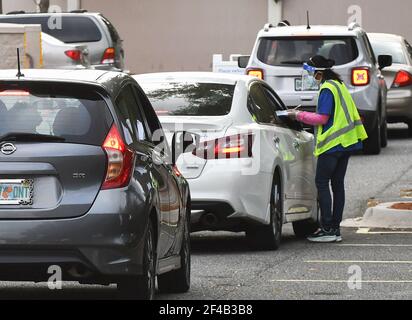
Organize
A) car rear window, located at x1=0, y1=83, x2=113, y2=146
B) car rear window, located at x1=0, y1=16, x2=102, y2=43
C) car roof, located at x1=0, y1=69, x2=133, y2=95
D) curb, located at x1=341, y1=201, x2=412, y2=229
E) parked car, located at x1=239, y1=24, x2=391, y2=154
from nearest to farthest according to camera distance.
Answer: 1. car rear window, located at x1=0, y1=83, x2=113, y2=146
2. car roof, located at x1=0, y1=69, x2=133, y2=95
3. curb, located at x1=341, y1=201, x2=412, y2=229
4. parked car, located at x1=239, y1=24, x2=391, y2=154
5. car rear window, located at x1=0, y1=16, x2=102, y2=43

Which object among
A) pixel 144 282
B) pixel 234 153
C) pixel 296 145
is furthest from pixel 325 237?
pixel 144 282

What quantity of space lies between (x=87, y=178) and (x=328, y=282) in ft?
9.91

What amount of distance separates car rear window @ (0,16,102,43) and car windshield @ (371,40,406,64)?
5045 mm

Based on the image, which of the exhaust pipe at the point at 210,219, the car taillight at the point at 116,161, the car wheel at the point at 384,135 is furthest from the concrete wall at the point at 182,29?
the car taillight at the point at 116,161

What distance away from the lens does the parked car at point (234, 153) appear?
488 inches

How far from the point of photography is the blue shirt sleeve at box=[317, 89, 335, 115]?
1380 cm

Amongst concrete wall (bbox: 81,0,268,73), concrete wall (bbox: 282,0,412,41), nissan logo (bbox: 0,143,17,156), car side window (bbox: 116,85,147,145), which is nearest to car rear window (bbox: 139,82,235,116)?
car side window (bbox: 116,85,147,145)

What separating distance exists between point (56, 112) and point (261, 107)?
198 inches

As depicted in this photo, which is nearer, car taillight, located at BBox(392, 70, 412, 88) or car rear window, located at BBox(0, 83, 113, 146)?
car rear window, located at BBox(0, 83, 113, 146)

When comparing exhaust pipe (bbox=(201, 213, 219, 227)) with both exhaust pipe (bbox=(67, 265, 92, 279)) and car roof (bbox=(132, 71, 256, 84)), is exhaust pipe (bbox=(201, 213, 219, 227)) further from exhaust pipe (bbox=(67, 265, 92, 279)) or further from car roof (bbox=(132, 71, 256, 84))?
exhaust pipe (bbox=(67, 265, 92, 279))

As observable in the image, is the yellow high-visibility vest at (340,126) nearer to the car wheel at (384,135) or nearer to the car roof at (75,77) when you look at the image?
the car roof at (75,77)

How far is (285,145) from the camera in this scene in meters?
13.6
